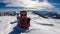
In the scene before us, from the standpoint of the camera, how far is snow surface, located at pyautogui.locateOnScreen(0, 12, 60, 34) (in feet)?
3.10

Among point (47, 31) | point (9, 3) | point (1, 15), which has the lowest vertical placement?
point (47, 31)

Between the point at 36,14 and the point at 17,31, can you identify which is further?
the point at 36,14

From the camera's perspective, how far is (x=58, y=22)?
1.13m

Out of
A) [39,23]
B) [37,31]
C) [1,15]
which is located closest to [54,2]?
[39,23]

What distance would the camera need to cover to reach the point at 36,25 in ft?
3.47

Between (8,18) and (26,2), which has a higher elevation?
(26,2)

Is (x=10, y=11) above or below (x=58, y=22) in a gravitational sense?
above

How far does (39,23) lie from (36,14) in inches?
3.5

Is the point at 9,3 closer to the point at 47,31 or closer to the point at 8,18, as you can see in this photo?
the point at 8,18

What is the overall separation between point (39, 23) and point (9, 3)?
30 centimetres

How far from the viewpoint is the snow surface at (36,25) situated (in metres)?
0.95

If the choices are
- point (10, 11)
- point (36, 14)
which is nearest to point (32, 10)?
point (36, 14)

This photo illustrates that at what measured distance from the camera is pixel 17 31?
935mm

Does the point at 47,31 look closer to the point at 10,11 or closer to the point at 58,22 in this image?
the point at 58,22
